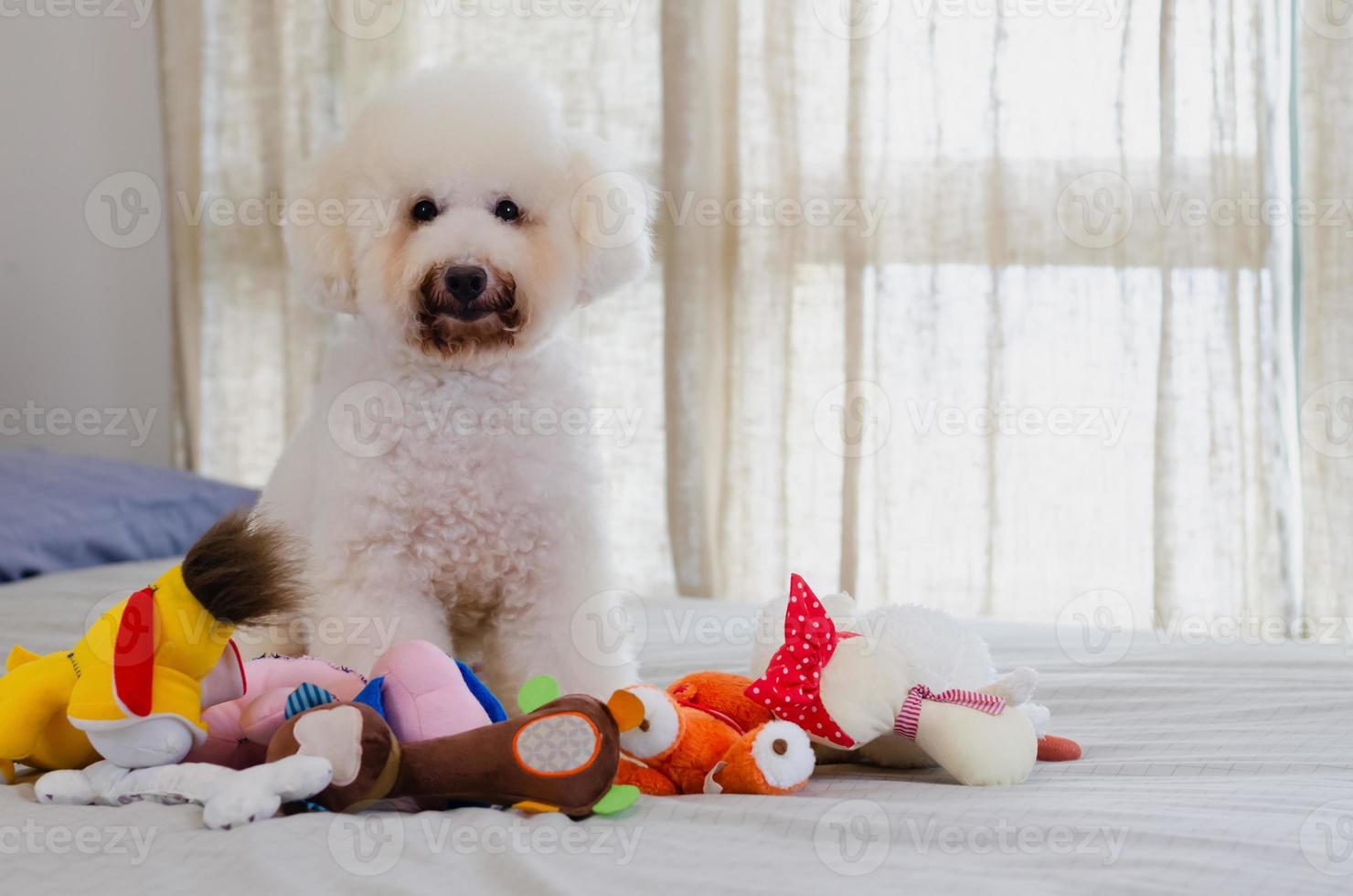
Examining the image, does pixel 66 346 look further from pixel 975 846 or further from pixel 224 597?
pixel 975 846

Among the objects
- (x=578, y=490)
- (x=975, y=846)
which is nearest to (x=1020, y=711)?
(x=975, y=846)

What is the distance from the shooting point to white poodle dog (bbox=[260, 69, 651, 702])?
1.34m

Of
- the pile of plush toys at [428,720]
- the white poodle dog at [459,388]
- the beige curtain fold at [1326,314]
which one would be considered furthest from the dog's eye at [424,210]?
the beige curtain fold at [1326,314]

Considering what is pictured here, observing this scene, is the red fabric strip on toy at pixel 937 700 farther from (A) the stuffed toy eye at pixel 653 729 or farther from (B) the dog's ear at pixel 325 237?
(B) the dog's ear at pixel 325 237

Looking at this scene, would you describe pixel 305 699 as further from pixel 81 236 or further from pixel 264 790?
pixel 81 236

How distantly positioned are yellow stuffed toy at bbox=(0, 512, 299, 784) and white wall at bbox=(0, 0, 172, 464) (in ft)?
8.65

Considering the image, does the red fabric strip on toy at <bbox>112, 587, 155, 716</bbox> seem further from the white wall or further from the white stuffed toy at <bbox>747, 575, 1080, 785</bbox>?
the white wall

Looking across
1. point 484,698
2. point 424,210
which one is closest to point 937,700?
point 484,698

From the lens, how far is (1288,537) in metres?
2.59

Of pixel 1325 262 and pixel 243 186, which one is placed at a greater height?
pixel 243 186

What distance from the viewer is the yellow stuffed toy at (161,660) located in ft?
2.86

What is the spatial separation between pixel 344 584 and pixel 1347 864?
0.96m

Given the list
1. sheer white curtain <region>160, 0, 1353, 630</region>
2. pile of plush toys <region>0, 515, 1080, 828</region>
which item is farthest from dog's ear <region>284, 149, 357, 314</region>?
sheer white curtain <region>160, 0, 1353, 630</region>

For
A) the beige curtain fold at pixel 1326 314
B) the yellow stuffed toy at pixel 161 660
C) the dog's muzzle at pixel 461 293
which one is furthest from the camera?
the beige curtain fold at pixel 1326 314
